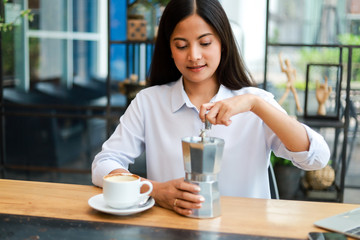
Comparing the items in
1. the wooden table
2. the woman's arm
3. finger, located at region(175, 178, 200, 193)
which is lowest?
the wooden table

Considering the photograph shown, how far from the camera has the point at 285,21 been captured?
276 inches

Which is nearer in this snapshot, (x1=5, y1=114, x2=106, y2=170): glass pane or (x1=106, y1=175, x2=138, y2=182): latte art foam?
(x1=106, y1=175, x2=138, y2=182): latte art foam

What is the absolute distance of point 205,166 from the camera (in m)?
1.13

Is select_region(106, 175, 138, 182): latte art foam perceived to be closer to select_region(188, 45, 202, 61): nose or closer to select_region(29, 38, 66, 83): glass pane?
select_region(188, 45, 202, 61): nose

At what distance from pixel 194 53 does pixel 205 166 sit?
1.54 ft

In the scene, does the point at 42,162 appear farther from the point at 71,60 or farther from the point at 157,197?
the point at 157,197

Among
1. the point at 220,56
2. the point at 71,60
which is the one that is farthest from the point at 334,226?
the point at 71,60

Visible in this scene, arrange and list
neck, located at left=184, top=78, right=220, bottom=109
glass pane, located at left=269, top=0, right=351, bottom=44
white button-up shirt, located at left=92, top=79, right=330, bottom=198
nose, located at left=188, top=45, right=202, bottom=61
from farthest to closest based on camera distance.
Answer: glass pane, located at left=269, top=0, right=351, bottom=44 < neck, located at left=184, top=78, right=220, bottom=109 < white button-up shirt, located at left=92, top=79, right=330, bottom=198 < nose, located at left=188, top=45, right=202, bottom=61

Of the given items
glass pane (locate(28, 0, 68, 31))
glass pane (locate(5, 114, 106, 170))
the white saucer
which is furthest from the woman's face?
glass pane (locate(28, 0, 68, 31))

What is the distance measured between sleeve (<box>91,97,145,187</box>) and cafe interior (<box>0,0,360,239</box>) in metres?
0.16

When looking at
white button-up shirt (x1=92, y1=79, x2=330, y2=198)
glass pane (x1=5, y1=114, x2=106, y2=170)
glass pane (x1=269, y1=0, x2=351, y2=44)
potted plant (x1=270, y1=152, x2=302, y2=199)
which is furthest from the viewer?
glass pane (x1=269, y1=0, x2=351, y2=44)

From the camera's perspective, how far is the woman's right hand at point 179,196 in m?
1.15

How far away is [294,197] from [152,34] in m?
1.54

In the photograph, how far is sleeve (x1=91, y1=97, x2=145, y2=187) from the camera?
5.13ft
